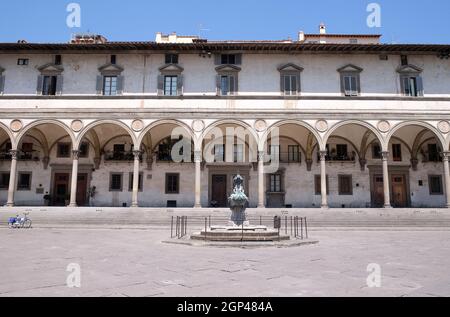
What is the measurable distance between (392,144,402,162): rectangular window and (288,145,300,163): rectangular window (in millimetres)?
6710

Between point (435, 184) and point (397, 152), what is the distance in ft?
11.1

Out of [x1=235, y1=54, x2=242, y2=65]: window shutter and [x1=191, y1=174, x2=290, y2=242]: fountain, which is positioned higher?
[x1=235, y1=54, x2=242, y2=65]: window shutter

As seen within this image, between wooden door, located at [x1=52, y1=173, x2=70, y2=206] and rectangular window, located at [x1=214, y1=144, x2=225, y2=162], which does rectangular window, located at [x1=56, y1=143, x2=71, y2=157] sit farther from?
rectangular window, located at [x1=214, y1=144, x2=225, y2=162]

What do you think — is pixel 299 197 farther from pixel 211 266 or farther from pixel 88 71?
pixel 211 266

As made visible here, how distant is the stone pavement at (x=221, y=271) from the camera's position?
4.86 m

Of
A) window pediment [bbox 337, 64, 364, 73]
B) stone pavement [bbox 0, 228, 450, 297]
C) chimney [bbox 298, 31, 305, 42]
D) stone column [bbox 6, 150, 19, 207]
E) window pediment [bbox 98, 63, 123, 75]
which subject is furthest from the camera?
chimney [bbox 298, 31, 305, 42]

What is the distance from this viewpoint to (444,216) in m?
19.3

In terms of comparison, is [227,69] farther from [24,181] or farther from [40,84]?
[24,181]

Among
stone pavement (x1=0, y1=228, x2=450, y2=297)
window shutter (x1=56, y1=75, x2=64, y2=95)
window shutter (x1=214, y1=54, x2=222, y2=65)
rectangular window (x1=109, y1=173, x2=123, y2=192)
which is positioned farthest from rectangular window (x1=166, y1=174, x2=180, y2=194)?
stone pavement (x1=0, y1=228, x2=450, y2=297)

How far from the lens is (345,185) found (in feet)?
82.4

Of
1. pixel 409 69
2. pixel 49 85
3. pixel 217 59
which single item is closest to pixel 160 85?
pixel 217 59

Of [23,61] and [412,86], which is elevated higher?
[23,61]

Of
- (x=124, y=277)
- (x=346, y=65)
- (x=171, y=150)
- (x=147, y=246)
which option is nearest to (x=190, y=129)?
(x=171, y=150)

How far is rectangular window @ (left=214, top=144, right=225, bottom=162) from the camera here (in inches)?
995
